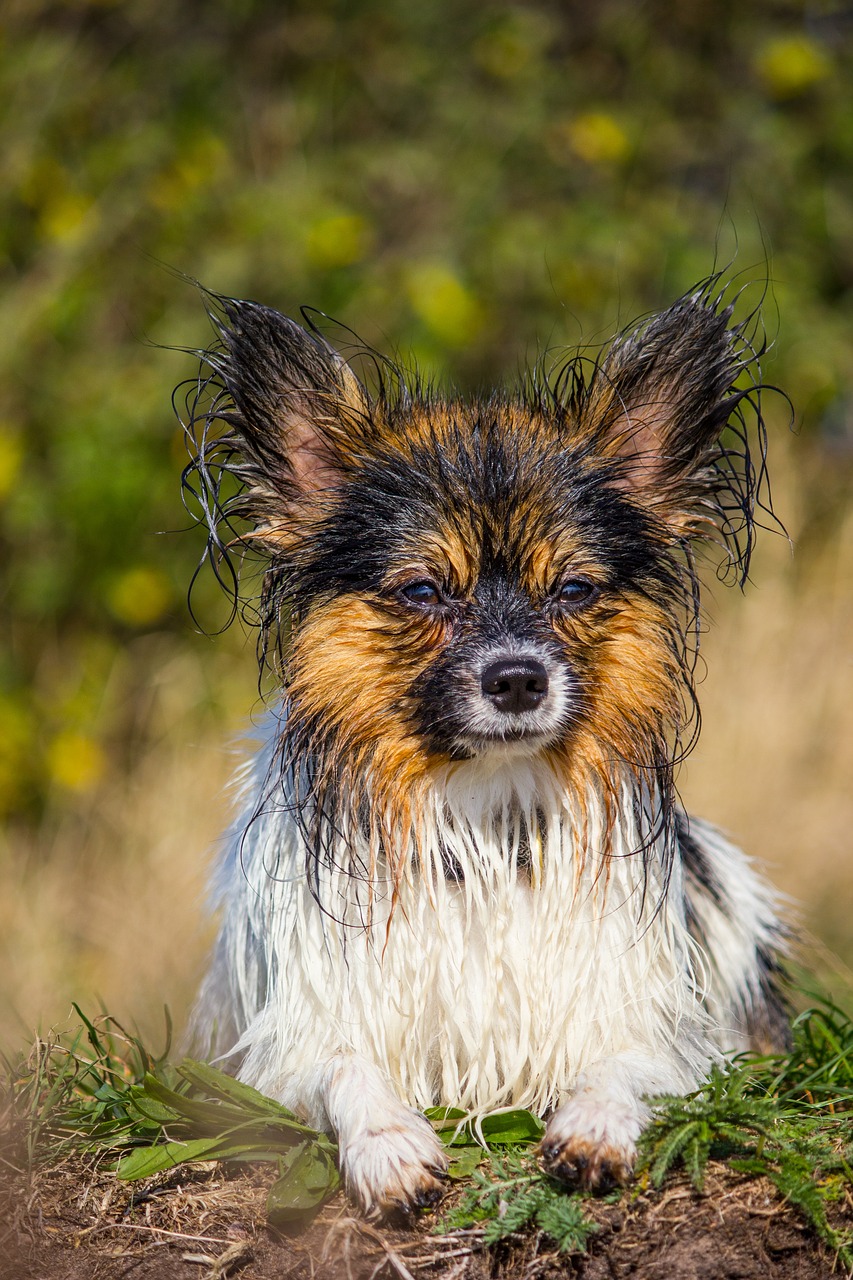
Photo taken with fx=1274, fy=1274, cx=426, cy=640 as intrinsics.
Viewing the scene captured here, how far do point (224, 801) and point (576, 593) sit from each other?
384 centimetres

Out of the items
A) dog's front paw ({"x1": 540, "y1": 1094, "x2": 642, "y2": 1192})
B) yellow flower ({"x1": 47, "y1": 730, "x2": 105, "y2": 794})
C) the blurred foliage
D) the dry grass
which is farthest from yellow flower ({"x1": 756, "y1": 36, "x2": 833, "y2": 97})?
dog's front paw ({"x1": 540, "y1": 1094, "x2": 642, "y2": 1192})

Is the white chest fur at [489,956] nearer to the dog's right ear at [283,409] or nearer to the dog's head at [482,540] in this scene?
the dog's head at [482,540]

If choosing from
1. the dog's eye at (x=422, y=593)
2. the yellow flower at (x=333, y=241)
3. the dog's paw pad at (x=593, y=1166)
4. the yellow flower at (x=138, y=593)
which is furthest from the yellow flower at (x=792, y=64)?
the dog's paw pad at (x=593, y=1166)

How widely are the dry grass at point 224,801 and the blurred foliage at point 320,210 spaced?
41 centimetres

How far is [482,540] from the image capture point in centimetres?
339

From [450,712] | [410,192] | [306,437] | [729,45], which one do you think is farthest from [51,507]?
[729,45]

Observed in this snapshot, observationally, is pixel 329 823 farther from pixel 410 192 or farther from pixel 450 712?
pixel 410 192

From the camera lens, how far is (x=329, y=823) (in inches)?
138

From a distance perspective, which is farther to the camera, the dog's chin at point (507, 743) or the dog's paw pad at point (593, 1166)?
the dog's chin at point (507, 743)

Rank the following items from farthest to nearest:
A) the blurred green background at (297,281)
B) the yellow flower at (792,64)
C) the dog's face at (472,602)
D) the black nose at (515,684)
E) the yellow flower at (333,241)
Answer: the yellow flower at (792,64) → the blurred green background at (297,281) → the yellow flower at (333,241) → the dog's face at (472,602) → the black nose at (515,684)

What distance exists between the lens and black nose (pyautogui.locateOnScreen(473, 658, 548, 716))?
3.23 m

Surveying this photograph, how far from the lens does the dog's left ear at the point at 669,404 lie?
359cm

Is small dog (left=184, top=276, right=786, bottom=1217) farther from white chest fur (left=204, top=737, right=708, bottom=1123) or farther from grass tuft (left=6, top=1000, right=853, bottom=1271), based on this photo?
grass tuft (left=6, top=1000, right=853, bottom=1271)

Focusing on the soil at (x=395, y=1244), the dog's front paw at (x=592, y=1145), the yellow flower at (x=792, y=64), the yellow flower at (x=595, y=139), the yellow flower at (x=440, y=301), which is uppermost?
the yellow flower at (x=792, y=64)
